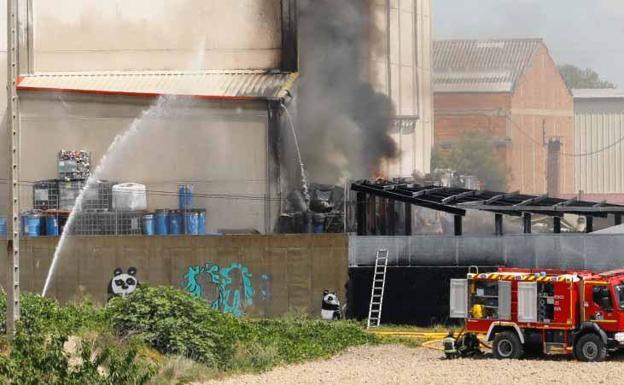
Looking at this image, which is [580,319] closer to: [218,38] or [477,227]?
[218,38]

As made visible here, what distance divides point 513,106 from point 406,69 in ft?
79.7

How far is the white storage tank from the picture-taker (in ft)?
155

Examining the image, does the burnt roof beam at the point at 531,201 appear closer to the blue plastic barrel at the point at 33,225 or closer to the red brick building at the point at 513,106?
the blue plastic barrel at the point at 33,225

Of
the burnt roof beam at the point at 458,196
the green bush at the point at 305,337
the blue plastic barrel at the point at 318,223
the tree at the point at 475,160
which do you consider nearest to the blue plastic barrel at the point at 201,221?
the blue plastic barrel at the point at 318,223

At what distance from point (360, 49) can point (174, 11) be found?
11.6 m

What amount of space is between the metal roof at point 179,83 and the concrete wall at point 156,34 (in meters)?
0.47

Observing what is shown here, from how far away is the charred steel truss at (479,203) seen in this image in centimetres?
3941

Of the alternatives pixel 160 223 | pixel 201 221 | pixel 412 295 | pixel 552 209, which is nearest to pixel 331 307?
pixel 412 295

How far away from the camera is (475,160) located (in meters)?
87.4

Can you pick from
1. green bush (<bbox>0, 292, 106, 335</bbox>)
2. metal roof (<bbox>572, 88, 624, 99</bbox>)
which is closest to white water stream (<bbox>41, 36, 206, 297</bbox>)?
green bush (<bbox>0, 292, 106, 335</bbox>)

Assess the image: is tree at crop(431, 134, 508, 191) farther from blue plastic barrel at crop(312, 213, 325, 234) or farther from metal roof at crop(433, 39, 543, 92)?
blue plastic barrel at crop(312, 213, 325, 234)

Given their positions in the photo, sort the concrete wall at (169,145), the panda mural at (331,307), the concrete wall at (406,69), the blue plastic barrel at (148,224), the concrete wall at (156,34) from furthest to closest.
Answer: the concrete wall at (406,69), the concrete wall at (156,34), the concrete wall at (169,145), the blue plastic barrel at (148,224), the panda mural at (331,307)

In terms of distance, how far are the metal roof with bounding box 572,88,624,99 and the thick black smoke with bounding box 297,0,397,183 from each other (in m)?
45.9

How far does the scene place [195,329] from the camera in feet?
99.1
